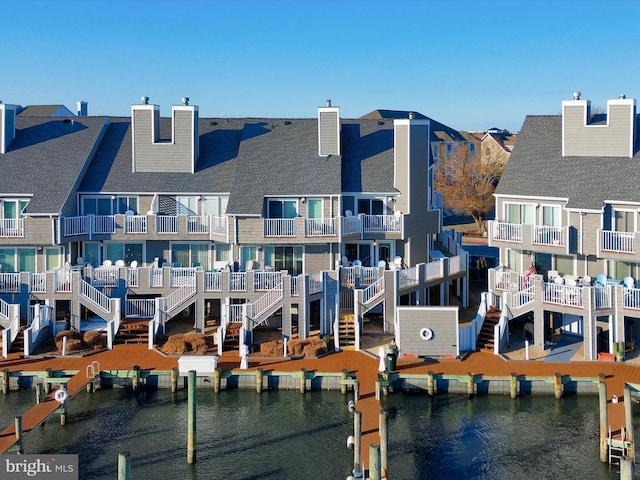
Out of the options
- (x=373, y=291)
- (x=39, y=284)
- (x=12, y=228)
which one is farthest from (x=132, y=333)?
(x=373, y=291)

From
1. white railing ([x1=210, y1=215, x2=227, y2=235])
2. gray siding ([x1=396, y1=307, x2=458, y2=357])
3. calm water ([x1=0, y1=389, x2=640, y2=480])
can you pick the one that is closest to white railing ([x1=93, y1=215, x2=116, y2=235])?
white railing ([x1=210, y1=215, x2=227, y2=235])

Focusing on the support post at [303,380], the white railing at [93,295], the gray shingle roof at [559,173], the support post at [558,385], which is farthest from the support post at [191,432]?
the gray shingle roof at [559,173]

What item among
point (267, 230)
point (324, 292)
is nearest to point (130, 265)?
point (267, 230)

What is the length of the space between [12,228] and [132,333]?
290 inches

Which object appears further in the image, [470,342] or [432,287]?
[432,287]

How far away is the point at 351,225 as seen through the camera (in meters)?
37.1

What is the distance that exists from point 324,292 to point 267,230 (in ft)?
12.7

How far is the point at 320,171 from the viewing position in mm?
38625

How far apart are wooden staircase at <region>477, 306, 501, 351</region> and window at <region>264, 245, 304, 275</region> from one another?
885 cm

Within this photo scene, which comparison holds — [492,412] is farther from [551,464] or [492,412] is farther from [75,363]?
[75,363]

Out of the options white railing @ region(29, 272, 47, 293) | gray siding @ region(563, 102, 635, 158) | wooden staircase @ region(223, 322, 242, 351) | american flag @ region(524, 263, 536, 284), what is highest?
gray siding @ region(563, 102, 635, 158)

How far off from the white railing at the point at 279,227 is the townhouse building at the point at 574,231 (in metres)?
9.05

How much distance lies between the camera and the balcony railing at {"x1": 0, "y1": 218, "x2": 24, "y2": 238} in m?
35.7

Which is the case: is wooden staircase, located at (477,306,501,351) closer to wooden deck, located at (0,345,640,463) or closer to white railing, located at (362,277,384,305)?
wooden deck, located at (0,345,640,463)
